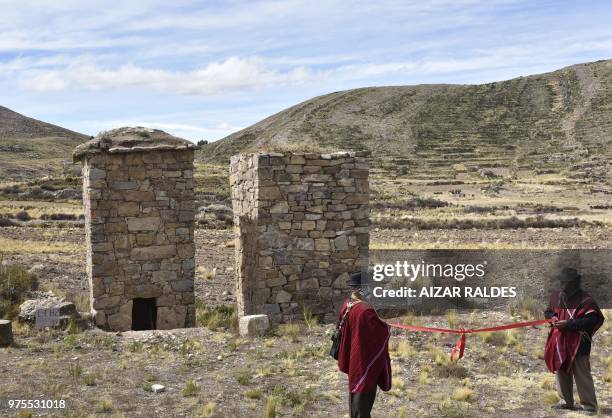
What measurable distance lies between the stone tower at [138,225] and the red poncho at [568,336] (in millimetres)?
7192

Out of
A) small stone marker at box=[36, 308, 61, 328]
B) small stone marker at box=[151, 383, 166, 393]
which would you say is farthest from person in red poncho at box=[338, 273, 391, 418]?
small stone marker at box=[36, 308, 61, 328]

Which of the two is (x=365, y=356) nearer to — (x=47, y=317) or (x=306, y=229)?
(x=306, y=229)

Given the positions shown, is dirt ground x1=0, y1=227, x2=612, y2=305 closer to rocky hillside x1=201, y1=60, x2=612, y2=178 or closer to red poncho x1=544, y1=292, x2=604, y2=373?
red poncho x1=544, y1=292, x2=604, y2=373

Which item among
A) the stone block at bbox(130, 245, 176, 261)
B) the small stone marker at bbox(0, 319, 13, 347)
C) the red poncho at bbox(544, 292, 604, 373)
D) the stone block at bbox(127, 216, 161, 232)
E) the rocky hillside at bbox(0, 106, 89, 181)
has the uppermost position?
the rocky hillside at bbox(0, 106, 89, 181)

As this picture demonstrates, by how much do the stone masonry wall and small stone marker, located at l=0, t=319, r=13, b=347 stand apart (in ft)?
6.69

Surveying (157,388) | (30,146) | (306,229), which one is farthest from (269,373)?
(30,146)

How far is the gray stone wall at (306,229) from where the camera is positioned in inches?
429

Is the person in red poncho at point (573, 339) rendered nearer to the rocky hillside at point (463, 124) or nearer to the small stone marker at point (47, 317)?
the small stone marker at point (47, 317)

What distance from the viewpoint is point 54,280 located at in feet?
50.4

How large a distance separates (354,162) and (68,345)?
5671 millimetres

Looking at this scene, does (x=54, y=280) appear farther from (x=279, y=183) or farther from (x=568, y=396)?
(x=568, y=396)

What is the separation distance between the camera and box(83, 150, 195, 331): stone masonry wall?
1130cm

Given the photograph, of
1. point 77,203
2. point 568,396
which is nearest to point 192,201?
point 568,396

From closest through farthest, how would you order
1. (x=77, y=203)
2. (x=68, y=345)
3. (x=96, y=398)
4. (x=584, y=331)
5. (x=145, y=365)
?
1. (x=584, y=331)
2. (x=96, y=398)
3. (x=145, y=365)
4. (x=68, y=345)
5. (x=77, y=203)
